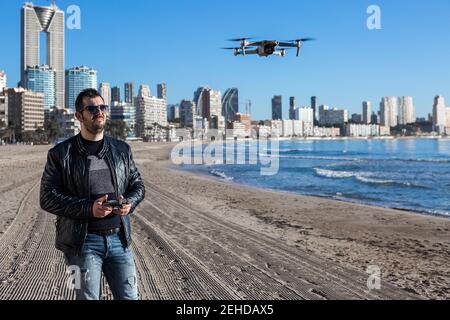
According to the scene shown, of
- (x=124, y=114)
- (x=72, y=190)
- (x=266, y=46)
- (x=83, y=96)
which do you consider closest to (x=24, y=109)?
(x=124, y=114)

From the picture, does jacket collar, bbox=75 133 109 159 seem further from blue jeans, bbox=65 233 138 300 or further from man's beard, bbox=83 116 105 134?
blue jeans, bbox=65 233 138 300

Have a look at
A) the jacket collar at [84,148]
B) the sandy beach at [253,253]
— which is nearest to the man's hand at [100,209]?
the jacket collar at [84,148]

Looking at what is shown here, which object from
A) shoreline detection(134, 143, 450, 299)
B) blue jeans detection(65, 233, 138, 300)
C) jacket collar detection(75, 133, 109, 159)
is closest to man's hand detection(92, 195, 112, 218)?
blue jeans detection(65, 233, 138, 300)

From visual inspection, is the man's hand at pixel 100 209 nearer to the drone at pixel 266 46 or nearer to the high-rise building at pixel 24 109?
the drone at pixel 266 46

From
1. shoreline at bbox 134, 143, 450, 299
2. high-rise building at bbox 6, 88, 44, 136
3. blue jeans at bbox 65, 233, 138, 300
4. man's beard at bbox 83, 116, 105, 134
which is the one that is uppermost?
high-rise building at bbox 6, 88, 44, 136

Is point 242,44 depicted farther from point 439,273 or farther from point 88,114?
point 88,114

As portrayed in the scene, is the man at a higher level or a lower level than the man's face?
lower

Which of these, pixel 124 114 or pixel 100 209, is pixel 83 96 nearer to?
pixel 100 209
